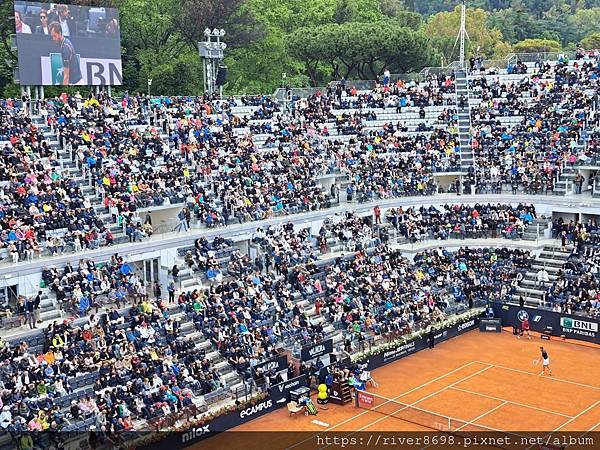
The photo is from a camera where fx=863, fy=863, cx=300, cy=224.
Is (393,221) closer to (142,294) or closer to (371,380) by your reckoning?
(371,380)

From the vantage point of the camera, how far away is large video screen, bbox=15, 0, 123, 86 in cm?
4622

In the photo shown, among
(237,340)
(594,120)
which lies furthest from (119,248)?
(594,120)

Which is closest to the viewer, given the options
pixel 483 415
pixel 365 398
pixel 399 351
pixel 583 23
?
pixel 483 415

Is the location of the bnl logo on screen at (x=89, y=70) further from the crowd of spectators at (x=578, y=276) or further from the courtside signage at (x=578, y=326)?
the courtside signage at (x=578, y=326)

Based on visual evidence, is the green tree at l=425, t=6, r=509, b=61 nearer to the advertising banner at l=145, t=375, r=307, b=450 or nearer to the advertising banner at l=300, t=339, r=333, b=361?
the advertising banner at l=300, t=339, r=333, b=361

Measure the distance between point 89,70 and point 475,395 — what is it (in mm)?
28377

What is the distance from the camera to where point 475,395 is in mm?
36156

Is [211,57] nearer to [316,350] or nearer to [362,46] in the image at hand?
[362,46]

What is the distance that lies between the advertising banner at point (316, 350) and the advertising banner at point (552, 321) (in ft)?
39.3

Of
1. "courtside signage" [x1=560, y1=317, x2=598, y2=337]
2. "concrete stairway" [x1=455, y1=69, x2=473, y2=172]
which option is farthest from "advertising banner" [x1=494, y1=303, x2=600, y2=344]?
"concrete stairway" [x1=455, y1=69, x2=473, y2=172]

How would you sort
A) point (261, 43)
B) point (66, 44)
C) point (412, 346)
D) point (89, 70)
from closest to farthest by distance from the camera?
point (412, 346)
point (66, 44)
point (89, 70)
point (261, 43)

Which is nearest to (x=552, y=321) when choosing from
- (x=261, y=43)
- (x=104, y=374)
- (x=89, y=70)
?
(x=104, y=374)

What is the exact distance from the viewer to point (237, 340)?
36.8m

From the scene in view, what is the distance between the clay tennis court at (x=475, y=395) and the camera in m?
32.4
